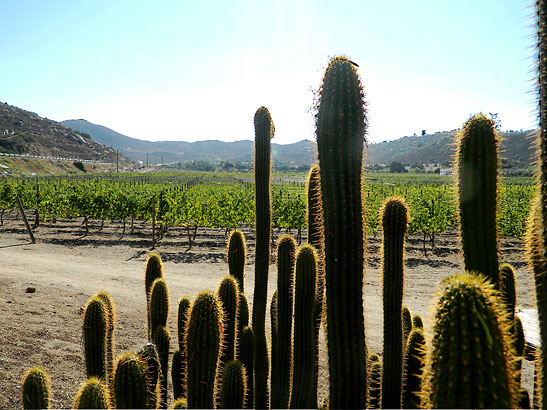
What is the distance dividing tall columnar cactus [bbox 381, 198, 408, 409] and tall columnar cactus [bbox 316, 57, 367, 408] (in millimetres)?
871

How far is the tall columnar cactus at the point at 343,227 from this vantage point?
255 centimetres

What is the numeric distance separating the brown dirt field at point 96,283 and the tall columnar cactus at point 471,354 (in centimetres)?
18

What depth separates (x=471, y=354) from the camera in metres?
1.51

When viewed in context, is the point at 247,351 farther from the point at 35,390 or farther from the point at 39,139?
the point at 39,139

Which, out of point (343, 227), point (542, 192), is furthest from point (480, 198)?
point (343, 227)

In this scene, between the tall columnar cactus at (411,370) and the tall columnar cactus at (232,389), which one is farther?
the tall columnar cactus at (411,370)

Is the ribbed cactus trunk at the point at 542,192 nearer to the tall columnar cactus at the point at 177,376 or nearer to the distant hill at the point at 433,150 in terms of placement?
the distant hill at the point at 433,150

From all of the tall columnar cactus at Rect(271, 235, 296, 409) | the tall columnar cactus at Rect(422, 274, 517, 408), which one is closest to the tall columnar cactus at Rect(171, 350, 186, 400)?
the tall columnar cactus at Rect(271, 235, 296, 409)

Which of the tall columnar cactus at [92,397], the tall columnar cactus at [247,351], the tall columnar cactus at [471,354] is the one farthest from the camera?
the tall columnar cactus at [247,351]

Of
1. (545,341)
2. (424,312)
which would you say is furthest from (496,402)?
(424,312)

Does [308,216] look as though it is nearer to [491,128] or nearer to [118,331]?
[491,128]

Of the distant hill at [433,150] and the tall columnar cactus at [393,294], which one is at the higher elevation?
the distant hill at [433,150]

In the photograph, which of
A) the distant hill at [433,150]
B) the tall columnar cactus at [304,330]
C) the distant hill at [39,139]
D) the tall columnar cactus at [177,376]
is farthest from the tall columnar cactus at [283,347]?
the distant hill at [39,139]

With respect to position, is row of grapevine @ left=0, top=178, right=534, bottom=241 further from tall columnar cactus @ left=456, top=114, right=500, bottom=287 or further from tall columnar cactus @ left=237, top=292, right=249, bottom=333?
tall columnar cactus @ left=456, top=114, right=500, bottom=287
